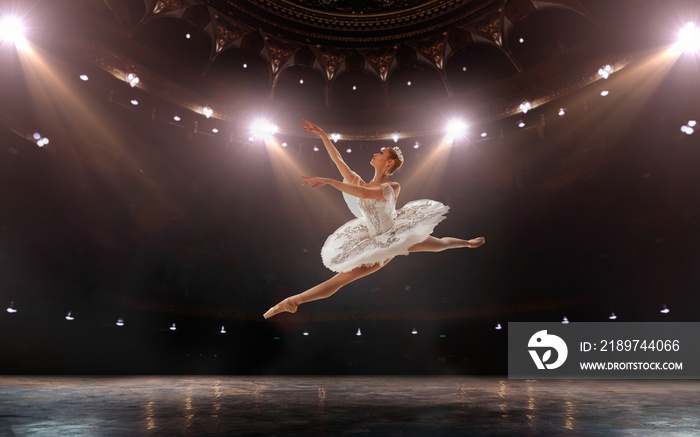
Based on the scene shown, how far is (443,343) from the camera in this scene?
11727 mm

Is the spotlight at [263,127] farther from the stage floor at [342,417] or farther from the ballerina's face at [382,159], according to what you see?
the stage floor at [342,417]

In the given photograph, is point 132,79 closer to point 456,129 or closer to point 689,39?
point 456,129

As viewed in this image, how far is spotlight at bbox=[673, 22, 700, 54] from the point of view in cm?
814

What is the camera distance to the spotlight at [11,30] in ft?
25.7

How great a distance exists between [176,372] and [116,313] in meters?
2.29

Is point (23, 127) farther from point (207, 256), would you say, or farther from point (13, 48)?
point (207, 256)

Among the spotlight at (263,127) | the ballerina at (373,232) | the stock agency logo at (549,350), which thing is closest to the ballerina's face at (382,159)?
the ballerina at (373,232)

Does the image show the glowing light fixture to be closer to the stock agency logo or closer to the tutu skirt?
the stock agency logo

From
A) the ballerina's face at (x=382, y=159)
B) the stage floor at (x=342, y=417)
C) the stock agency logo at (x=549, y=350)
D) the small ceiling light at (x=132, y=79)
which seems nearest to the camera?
the stage floor at (x=342, y=417)

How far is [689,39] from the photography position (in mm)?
8336

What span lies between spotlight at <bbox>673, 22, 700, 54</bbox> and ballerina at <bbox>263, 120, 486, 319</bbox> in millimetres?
7967

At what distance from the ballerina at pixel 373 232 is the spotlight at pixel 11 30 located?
802cm

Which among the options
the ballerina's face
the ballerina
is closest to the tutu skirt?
the ballerina

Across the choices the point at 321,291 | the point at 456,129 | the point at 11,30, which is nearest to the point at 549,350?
the point at 456,129
